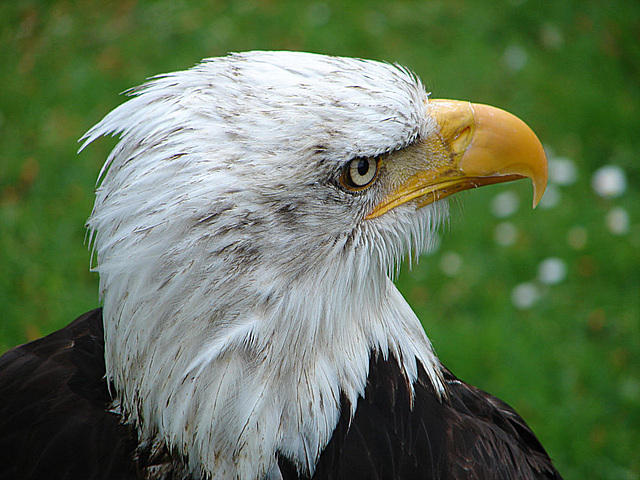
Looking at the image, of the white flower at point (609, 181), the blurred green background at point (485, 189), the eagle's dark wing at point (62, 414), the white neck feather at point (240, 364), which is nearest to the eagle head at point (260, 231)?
the white neck feather at point (240, 364)

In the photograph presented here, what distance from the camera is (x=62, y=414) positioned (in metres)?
2.20

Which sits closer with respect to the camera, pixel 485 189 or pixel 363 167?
pixel 363 167

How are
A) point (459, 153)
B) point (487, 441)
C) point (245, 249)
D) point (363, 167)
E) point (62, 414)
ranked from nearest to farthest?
point (245, 249), point (363, 167), point (459, 153), point (62, 414), point (487, 441)

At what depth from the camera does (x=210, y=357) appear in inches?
70.2

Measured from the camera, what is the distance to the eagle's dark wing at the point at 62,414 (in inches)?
82.5

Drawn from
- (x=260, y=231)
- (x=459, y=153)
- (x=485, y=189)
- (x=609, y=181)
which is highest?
(x=459, y=153)

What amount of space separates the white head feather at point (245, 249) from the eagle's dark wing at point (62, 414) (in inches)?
7.9

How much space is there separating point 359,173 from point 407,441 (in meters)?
0.89

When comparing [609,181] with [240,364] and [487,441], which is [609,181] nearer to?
[487,441]

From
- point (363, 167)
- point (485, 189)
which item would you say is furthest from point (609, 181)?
point (363, 167)

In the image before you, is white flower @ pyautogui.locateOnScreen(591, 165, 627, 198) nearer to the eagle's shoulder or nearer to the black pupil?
the eagle's shoulder

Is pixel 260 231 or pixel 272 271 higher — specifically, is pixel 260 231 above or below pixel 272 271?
above

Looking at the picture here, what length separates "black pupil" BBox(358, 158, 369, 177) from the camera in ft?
6.05

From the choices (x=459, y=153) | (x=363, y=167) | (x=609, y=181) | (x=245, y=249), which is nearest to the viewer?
(x=245, y=249)
